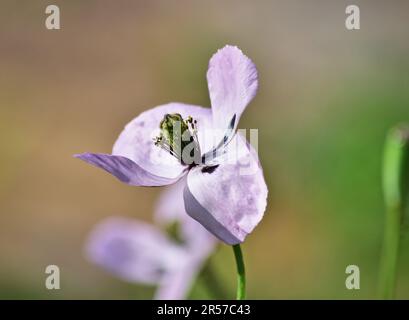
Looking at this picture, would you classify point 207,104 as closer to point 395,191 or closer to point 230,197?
point 395,191

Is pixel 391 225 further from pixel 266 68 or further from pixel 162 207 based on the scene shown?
pixel 266 68

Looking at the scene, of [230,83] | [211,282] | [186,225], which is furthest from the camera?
[186,225]

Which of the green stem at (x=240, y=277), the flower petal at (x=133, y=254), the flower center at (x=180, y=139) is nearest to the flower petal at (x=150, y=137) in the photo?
the flower center at (x=180, y=139)

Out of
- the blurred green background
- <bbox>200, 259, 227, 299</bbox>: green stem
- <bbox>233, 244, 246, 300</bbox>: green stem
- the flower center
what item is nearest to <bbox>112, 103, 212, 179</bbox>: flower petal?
the flower center

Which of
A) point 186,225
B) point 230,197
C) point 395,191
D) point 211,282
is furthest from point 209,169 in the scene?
point 186,225

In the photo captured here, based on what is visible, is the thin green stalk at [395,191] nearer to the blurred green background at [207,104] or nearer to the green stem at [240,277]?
the green stem at [240,277]

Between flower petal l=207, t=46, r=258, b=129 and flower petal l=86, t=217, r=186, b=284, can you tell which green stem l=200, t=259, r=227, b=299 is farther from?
flower petal l=207, t=46, r=258, b=129
